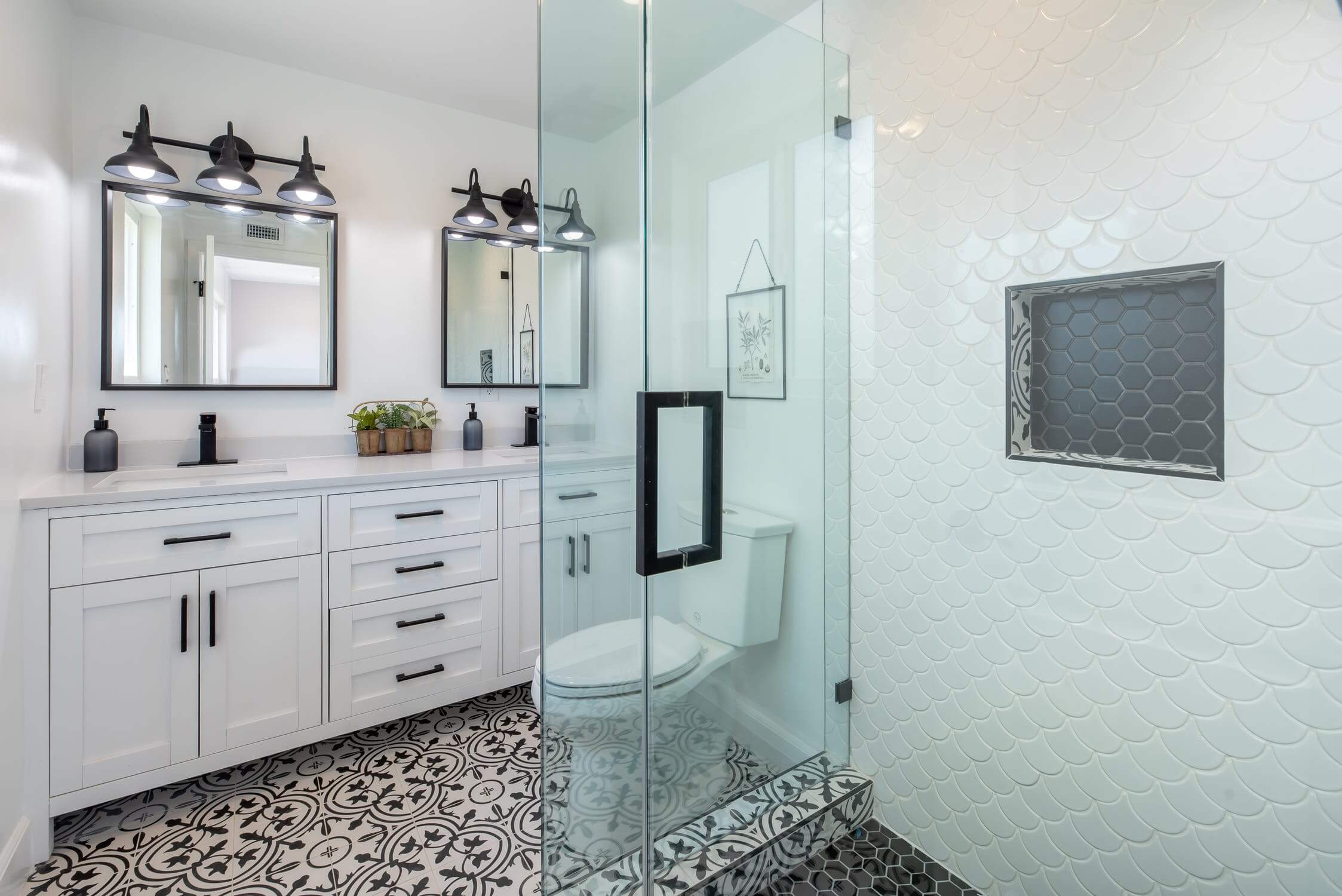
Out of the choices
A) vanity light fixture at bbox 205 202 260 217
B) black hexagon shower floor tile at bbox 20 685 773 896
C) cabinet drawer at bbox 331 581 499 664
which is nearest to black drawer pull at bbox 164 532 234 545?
cabinet drawer at bbox 331 581 499 664

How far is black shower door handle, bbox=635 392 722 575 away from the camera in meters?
1.25

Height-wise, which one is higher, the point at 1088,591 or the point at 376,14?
the point at 376,14

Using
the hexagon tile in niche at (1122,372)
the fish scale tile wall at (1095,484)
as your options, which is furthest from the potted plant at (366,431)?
the hexagon tile in niche at (1122,372)

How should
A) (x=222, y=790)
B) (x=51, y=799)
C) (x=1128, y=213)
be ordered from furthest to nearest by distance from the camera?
1. (x=222, y=790)
2. (x=51, y=799)
3. (x=1128, y=213)

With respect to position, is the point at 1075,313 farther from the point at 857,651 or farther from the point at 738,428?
the point at 857,651

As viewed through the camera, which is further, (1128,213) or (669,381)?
(669,381)

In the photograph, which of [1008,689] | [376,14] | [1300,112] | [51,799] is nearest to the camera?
[1300,112]

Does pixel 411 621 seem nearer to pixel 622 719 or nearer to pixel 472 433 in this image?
pixel 472 433

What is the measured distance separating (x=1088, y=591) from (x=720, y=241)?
1.08 m

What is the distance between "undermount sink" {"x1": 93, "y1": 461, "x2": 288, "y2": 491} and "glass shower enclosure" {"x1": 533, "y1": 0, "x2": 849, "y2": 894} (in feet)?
Result: 4.19

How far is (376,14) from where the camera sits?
2.09 meters

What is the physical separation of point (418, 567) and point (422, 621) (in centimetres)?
20

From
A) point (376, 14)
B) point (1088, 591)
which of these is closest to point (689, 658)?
point (1088, 591)

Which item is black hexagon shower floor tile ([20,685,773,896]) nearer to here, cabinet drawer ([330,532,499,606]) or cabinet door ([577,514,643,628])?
cabinet door ([577,514,643,628])
